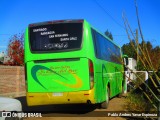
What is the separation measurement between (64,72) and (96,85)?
1.29 metres

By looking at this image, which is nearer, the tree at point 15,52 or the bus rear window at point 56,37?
the bus rear window at point 56,37

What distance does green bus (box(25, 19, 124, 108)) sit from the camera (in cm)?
Result: 1131

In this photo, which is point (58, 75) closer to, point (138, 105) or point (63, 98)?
point (63, 98)

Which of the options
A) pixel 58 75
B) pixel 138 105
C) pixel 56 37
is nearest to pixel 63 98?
pixel 58 75

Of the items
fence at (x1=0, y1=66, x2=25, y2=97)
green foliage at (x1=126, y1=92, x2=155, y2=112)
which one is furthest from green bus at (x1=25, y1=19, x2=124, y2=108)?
fence at (x1=0, y1=66, x2=25, y2=97)

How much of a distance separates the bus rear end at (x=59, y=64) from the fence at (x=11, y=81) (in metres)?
8.85

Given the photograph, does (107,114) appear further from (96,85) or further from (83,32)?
(83,32)

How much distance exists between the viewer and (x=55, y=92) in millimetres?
11391

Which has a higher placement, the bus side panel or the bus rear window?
the bus rear window

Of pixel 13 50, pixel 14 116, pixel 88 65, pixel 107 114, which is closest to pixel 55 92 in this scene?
pixel 88 65

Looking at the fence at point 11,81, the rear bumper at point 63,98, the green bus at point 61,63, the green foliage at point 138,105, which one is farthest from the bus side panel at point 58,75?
the fence at point 11,81

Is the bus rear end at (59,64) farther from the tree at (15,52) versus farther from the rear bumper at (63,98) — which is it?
the tree at (15,52)

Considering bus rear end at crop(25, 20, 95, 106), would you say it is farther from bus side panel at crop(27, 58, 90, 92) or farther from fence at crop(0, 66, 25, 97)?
fence at crop(0, 66, 25, 97)

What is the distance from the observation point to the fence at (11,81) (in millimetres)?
20594
